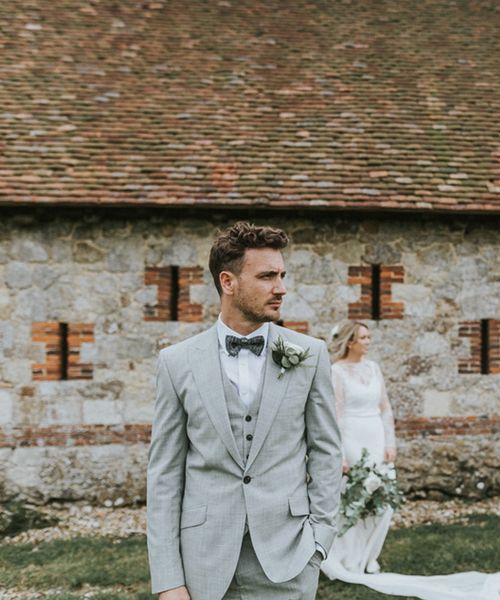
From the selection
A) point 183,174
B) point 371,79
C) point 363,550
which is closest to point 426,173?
point 371,79

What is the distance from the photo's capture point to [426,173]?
7.31 m

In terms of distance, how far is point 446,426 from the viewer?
25.0 ft

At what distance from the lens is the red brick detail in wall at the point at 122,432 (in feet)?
23.5

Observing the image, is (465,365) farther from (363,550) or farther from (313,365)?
(313,365)

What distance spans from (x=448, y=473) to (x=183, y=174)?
458 centimetres

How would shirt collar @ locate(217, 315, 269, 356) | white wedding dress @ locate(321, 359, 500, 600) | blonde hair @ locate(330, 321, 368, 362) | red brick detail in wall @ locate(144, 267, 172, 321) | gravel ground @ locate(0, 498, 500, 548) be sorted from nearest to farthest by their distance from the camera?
1. shirt collar @ locate(217, 315, 269, 356)
2. white wedding dress @ locate(321, 359, 500, 600)
3. blonde hair @ locate(330, 321, 368, 362)
4. gravel ground @ locate(0, 498, 500, 548)
5. red brick detail in wall @ locate(144, 267, 172, 321)

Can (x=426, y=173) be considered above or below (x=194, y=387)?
above

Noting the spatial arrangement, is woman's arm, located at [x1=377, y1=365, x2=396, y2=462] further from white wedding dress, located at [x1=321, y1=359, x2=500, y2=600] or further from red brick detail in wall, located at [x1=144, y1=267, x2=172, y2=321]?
red brick detail in wall, located at [x1=144, y1=267, x2=172, y2=321]

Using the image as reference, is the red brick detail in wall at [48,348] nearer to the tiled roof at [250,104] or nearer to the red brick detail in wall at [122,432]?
the red brick detail in wall at [122,432]

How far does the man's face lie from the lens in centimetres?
255

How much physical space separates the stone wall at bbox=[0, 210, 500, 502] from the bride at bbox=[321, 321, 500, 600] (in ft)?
6.45

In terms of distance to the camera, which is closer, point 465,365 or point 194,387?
point 194,387

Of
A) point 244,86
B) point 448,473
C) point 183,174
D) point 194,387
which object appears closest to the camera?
point 194,387

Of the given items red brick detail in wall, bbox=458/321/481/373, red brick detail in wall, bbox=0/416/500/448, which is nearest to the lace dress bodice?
red brick detail in wall, bbox=0/416/500/448
